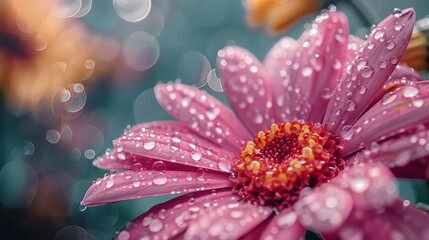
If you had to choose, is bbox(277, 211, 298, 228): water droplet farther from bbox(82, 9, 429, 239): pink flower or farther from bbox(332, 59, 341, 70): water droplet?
bbox(332, 59, 341, 70): water droplet

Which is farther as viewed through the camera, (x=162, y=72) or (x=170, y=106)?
(x=162, y=72)

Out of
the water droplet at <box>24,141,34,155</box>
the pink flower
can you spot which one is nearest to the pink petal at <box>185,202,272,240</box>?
the pink flower

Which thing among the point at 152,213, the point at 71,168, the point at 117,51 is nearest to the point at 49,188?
the point at 71,168

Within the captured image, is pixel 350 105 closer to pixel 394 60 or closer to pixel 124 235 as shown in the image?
pixel 394 60

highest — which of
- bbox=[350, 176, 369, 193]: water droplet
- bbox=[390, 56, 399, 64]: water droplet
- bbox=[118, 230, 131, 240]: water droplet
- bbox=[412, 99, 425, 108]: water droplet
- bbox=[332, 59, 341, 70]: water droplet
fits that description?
bbox=[390, 56, 399, 64]: water droplet

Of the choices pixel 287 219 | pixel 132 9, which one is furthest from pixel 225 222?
pixel 132 9

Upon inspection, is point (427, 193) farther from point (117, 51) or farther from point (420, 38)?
point (117, 51)
